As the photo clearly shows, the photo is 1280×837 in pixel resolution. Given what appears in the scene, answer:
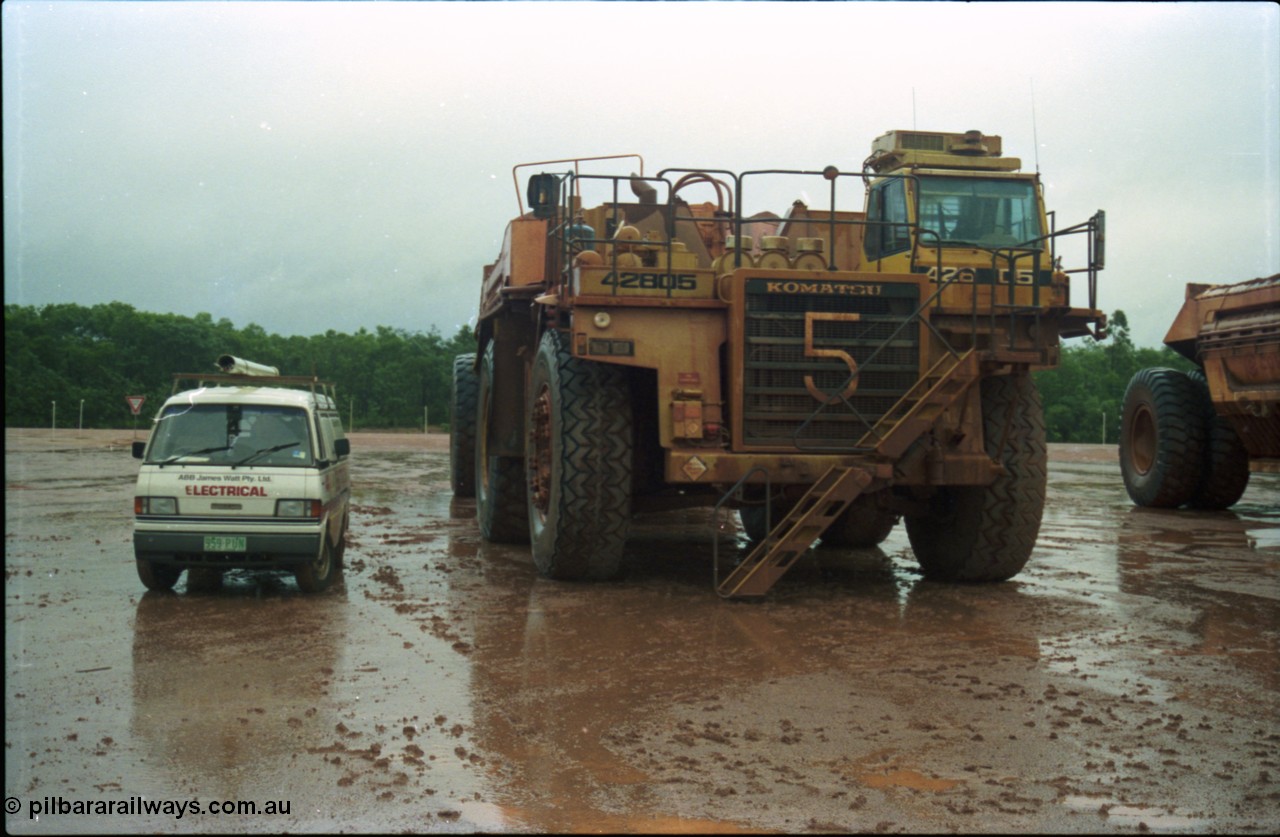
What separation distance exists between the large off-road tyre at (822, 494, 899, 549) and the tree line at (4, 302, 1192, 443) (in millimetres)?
32408

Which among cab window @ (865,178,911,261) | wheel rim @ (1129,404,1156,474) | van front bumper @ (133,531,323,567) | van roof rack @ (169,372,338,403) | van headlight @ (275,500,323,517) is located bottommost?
van front bumper @ (133,531,323,567)

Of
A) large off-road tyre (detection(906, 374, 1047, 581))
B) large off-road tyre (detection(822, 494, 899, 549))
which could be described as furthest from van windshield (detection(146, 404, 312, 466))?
large off-road tyre (detection(822, 494, 899, 549))

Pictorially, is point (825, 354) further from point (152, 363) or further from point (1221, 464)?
point (152, 363)

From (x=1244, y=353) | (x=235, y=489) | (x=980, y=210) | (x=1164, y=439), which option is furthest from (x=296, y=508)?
(x=1164, y=439)

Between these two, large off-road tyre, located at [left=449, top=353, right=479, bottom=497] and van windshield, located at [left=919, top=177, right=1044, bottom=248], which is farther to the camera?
large off-road tyre, located at [left=449, top=353, right=479, bottom=497]

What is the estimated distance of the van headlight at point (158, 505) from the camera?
946cm

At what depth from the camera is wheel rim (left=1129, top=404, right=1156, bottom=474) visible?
18562 mm

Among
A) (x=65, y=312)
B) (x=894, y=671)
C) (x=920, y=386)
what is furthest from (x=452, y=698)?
(x=65, y=312)

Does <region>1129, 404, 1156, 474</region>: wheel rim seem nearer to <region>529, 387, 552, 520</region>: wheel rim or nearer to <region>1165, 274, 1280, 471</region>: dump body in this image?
<region>1165, 274, 1280, 471</region>: dump body

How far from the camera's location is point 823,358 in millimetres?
9781

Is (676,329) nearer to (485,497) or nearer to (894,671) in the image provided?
(894,671)

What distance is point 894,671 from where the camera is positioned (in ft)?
24.6

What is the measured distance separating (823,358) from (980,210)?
9.52ft

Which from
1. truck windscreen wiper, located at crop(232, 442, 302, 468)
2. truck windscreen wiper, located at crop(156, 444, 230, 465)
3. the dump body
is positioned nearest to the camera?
truck windscreen wiper, located at crop(156, 444, 230, 465)
